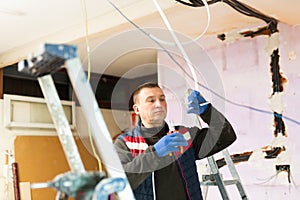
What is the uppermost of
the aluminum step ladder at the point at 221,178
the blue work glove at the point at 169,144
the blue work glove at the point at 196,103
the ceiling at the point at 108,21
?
the ceiling at the point at 108,21

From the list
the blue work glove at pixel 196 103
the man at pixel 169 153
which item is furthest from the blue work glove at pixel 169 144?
the blue work glove at pixel 196 103

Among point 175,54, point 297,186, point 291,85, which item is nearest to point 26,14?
point 175,54

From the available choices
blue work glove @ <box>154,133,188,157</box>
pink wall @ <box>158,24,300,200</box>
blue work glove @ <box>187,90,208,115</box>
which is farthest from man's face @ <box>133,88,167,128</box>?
pink wall @ <box>158,24,300,200</box>

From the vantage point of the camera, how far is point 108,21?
2932 millimetres

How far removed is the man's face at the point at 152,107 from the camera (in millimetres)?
1947

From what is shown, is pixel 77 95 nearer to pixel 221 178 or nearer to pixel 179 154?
pixel 179 154

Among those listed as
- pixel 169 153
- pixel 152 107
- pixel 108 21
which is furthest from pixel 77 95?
pixel 108 21

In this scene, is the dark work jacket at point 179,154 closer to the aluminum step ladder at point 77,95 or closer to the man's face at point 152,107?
the man's face at point 152,107

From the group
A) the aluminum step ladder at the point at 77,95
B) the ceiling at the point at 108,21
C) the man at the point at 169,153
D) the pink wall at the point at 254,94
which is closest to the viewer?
the aluminum step ladder at the point at 77,95

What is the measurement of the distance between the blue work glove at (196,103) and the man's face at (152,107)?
221 millimetres

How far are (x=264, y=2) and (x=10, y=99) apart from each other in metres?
2.80

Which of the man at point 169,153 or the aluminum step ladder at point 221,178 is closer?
the man at point 169,153

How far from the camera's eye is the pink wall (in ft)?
8.91

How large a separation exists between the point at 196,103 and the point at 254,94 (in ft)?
4.22
